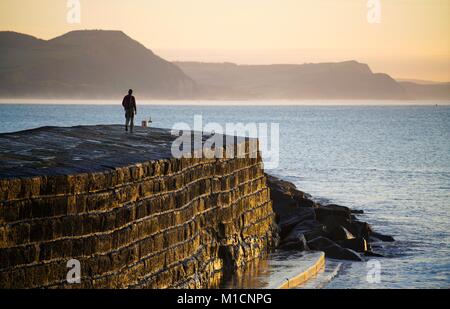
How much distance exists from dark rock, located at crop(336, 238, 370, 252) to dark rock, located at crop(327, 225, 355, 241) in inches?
7.5

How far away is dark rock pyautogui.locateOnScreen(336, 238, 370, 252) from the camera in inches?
1133

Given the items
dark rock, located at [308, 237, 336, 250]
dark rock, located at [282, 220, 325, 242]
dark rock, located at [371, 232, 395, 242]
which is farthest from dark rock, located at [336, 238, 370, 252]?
dark rock, located at [371, 232, 395, 242]

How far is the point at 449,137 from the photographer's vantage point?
125188 millimetres

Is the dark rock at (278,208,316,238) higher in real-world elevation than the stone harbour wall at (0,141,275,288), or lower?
lower

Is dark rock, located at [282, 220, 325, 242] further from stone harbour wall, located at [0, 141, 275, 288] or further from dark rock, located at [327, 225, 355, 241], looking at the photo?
stone harbour wall, located at [0, 141, 275, 288]

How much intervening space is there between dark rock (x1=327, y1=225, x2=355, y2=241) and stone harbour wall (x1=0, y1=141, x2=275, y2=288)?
478cm

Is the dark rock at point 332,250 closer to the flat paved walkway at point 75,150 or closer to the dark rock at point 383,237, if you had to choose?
the flat paved walkway at point 75,150

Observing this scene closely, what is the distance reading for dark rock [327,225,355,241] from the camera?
95.3ft

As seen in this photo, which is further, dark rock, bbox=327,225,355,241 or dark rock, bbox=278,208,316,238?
dark rock, bbox=278,208,316,238

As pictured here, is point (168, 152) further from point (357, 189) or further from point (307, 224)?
point (357, 189)

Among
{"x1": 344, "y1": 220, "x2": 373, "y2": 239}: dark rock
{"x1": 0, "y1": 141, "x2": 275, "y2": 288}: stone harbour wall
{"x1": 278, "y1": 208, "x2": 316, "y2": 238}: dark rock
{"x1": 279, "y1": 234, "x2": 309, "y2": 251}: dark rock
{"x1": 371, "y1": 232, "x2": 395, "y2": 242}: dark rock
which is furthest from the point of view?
{"x1": 371, "y1": 232, "x2": 395, "y2": 242}: dark rock

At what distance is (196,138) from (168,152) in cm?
658

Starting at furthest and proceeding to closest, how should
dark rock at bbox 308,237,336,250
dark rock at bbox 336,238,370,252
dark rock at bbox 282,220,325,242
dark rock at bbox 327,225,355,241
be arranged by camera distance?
1. dark rock at bbox 327,225,355,241
2. dark rock at bbox 336,238,370,252
3. dark rock at bbox 282,220,325,242
4. dark rock at bbox 308,237,336,250

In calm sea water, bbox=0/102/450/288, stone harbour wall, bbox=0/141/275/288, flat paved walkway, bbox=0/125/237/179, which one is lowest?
calm sea water, bbox=0/102/450/288
